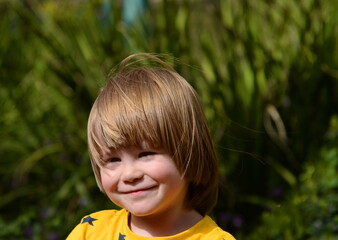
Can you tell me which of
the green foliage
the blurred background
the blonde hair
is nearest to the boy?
the blonde hair

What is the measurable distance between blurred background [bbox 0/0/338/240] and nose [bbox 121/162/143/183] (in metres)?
1.62

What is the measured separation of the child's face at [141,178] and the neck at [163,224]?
8 centimetres

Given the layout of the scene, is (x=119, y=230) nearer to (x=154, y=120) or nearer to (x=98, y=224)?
(x=98, y=224)

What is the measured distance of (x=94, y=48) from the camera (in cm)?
402

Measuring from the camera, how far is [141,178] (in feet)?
5.84

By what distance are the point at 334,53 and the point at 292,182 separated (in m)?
0.80

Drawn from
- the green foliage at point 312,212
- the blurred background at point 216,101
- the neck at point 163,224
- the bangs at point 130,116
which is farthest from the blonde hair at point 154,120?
the blurred background at point 216,101

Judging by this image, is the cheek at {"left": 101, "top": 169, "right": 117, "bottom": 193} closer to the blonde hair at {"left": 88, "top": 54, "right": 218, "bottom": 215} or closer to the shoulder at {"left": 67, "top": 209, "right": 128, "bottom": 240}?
the blonde hair at {"left": 88, "top": 54, "right": 218, "bottom": 215}

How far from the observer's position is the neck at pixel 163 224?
1.92m

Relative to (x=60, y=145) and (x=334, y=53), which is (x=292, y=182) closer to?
(x=334, y=53)

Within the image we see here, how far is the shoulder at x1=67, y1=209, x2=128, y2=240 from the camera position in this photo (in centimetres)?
207

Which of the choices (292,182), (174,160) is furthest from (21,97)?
(174,160)

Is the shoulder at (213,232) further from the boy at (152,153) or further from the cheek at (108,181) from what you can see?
the cheek at (108,181)

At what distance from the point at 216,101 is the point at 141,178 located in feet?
6.52
